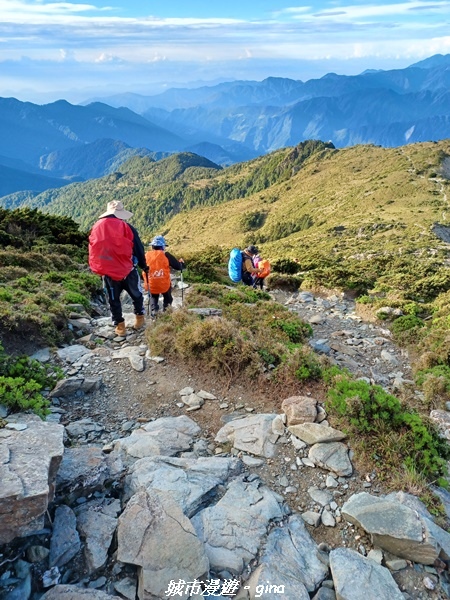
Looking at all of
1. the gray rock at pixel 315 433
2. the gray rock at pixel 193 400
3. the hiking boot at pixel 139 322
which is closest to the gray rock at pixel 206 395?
the gray rock at pixel 193 400

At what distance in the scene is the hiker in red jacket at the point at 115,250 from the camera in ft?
27.9

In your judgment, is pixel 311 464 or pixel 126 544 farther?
pixel 311 464

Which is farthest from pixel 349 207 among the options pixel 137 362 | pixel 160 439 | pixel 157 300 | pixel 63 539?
pixel 63 539

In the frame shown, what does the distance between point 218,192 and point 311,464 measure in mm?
201296

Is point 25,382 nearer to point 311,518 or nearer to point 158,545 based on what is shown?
point 158,545

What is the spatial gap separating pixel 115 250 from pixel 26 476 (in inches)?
215

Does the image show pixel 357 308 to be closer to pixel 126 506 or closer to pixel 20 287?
pixel 20 287

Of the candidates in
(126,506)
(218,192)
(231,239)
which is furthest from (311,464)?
(218,192)

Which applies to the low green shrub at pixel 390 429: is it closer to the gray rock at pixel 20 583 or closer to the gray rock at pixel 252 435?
the gray rock at pixel 252 435

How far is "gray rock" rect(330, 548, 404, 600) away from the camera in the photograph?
12.7 ft

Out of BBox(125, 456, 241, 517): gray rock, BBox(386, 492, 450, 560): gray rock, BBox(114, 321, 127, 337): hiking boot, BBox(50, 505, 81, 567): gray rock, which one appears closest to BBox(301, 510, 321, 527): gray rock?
BBox(386, 492, 450, 560): gray rock

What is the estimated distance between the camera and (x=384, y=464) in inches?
207

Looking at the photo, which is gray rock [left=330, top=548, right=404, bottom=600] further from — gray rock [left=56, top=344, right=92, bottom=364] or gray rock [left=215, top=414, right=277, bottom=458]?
gray rock [left=56, top=344, right=92, bottom=364]

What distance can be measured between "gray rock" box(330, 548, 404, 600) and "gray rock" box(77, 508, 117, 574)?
2288 millimetres
